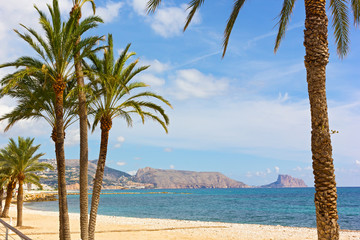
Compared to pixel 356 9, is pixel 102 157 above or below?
below

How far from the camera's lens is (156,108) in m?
16.5

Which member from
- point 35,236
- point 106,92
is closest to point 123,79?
point 106,92

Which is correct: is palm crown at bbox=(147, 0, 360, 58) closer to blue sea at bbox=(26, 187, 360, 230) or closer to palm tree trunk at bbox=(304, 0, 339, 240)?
palm tree trunk at bbox=(304, 0, 339, 240)

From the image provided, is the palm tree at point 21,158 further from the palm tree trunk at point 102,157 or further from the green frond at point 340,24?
the green frond at point 340,24

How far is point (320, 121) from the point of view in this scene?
26.5ft

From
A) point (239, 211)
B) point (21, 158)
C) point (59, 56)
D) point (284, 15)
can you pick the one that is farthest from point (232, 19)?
point (239, 211)

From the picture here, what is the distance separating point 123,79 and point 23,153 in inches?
674

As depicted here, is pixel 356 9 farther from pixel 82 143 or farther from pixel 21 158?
pixel 21 158

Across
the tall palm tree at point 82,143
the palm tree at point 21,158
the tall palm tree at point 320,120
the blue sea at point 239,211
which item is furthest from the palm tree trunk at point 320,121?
the blue sea at point 239,211

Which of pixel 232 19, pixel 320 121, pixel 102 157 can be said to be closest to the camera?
pixel 320 121

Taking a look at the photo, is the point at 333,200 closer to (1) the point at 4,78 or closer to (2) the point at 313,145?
(2) the point at 313,145

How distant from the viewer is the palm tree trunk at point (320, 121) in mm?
7758

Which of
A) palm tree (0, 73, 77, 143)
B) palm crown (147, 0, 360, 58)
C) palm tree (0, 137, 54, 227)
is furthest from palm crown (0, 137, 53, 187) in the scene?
palm crown (147, 0, 360, 58)

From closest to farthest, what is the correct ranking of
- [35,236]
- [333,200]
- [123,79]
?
[333,200], [123,79], [35,236]
